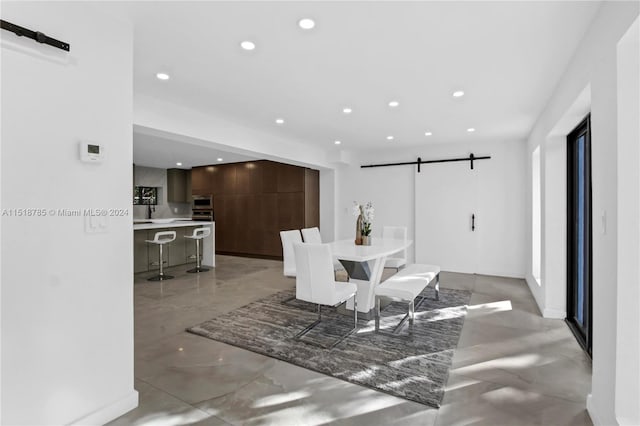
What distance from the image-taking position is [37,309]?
1.61m

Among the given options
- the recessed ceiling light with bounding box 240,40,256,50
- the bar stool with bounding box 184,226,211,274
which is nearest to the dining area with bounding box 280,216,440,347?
the recessed ceiling light with bounding box 240,40,256,50

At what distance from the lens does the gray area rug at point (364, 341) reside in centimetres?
240

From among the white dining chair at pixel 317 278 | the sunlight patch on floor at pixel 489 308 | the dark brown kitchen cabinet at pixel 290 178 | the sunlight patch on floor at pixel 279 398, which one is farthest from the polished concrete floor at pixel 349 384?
the dark brown kitchen cabinet at pixel 290 178

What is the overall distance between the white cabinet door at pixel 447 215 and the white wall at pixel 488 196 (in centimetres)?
7

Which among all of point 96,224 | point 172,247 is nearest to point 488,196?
point 96,224

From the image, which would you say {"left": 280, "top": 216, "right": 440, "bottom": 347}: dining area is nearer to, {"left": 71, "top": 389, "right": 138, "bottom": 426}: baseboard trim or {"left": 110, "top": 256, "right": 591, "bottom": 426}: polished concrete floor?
{"left": 110, "top": 256, "right": 591, "bottom": 426}: polished concrete floor

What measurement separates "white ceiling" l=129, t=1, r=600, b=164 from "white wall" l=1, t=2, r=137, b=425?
476mm

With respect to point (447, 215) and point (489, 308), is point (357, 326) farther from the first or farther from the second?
point (447, 215)

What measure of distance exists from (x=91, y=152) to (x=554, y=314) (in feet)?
15.2

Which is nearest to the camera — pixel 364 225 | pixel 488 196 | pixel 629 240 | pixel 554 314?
pixel 629 240

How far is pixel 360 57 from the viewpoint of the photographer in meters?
2.57

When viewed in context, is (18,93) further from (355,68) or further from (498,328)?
(498,328)

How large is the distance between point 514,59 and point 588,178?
133 centimetres

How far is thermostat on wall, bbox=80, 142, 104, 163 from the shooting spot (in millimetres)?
1779
